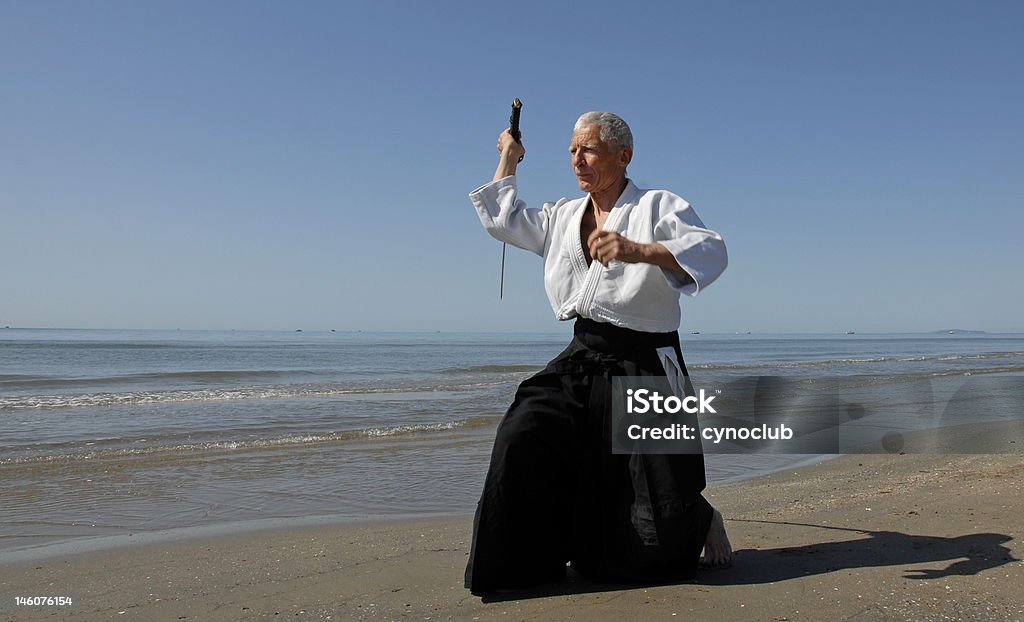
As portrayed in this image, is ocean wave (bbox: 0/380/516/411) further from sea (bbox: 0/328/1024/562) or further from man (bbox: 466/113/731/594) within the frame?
man (bbox: 466/113/731/594)

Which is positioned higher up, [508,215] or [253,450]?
[508,215]

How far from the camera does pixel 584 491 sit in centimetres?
300

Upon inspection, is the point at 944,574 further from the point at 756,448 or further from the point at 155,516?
the point at 756,448

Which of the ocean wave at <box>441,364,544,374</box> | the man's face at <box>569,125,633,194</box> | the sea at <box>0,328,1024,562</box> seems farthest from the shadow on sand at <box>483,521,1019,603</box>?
the ocean wave at <box>441,364,544,374</box>

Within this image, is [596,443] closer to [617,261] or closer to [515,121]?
[617,261]

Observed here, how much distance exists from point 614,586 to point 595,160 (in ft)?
5.17

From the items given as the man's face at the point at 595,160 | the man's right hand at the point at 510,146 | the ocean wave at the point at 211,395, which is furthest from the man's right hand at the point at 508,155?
the ocean wave at the point at 211,395

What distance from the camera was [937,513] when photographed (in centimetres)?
425

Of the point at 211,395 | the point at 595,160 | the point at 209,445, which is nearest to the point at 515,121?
the point at 595,160

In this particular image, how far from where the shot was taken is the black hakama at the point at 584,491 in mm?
2920

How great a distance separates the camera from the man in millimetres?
2916

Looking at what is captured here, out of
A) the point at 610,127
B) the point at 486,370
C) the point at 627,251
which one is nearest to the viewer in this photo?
the point at 627,251

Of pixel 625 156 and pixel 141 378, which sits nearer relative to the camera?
pixel 625 156

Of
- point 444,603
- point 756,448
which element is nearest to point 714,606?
point 444,603
